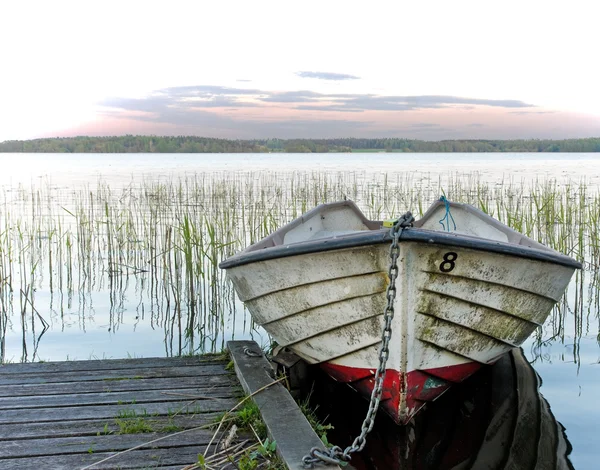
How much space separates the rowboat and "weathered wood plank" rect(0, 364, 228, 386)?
0.54 m

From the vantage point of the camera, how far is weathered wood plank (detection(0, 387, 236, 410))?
3775mm

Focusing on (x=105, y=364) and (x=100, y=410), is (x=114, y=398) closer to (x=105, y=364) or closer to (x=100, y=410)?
(x=100, y=410)

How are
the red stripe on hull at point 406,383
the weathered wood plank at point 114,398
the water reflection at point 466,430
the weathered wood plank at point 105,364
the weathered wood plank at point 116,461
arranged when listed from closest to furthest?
the weathered wood plank at point 116,461, the weathered wood plank at point 114,398, the red stripe on hull at point 406,383, the water reflection at point 466,430, the weathered wood plank at point 105,364

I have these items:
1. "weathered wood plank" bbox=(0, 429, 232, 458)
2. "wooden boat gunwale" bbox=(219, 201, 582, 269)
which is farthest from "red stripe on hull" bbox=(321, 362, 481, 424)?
"weathered wood plank" bbox=(0, 429, 232, 458)

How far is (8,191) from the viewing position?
66.2 feet

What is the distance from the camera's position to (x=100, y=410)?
3.71 meters

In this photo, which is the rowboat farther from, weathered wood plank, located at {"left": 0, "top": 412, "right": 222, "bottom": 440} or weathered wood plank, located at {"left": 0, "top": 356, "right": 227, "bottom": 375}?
weathered wood plank, located at {"left": 0, "top": 412, "right": 222, "bottom": 440}

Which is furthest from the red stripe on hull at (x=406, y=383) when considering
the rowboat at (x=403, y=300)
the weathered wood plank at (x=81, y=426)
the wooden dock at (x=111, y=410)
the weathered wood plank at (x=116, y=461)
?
the weathered wood plank at (x=116, y=461)

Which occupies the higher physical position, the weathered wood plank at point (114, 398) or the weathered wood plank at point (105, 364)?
the weathered wood plank at point (114, 398)

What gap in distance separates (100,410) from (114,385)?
17.8 inches

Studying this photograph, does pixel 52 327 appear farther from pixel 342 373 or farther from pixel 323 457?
pixel 323 457

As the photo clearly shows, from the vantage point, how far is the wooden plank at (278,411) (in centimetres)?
305

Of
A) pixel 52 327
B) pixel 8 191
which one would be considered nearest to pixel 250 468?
pixel 52 327

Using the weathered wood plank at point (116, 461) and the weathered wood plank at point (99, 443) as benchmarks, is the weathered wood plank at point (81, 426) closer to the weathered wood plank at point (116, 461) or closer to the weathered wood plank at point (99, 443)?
the weathered wood plank at point (99, 443)
